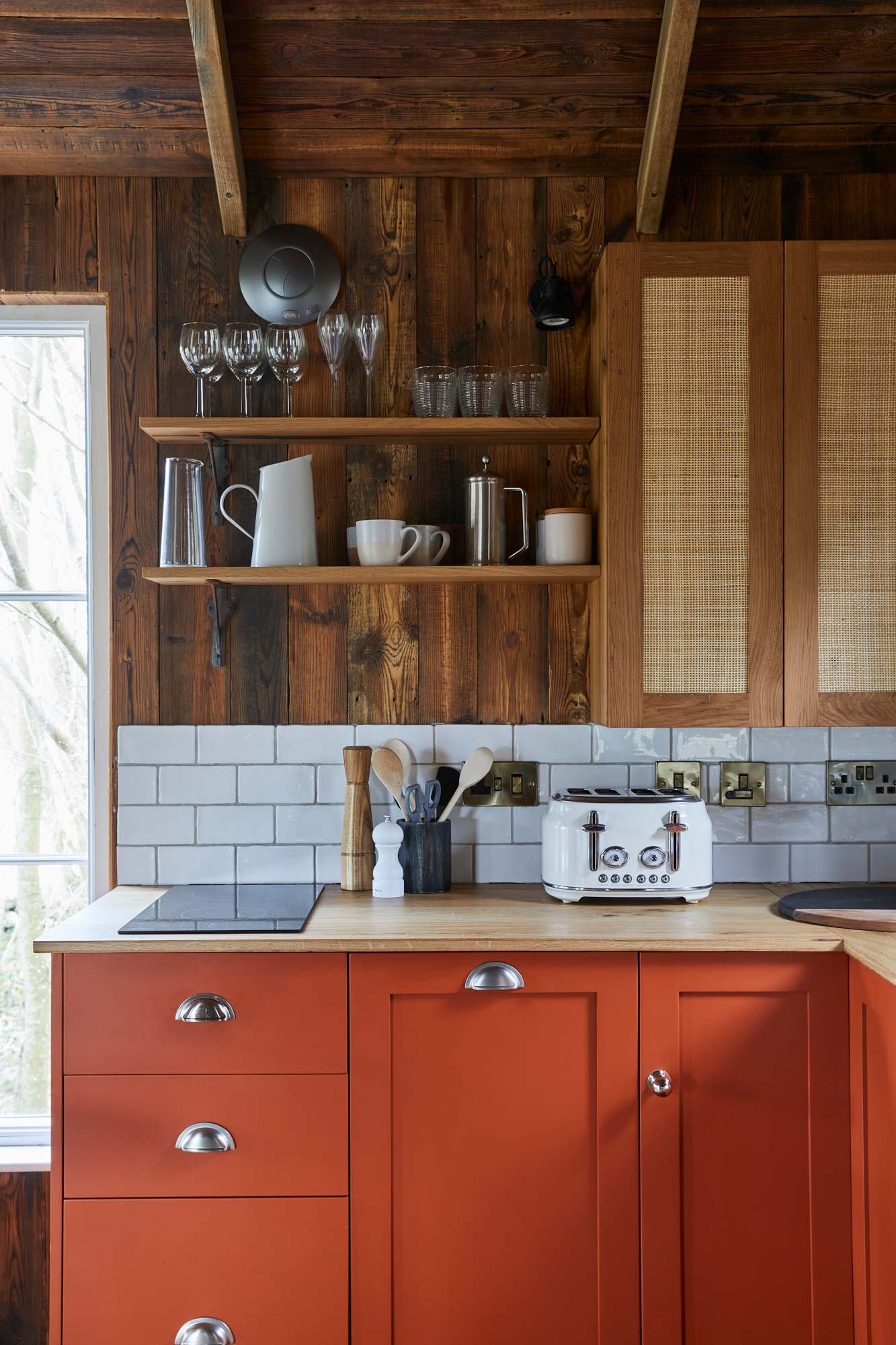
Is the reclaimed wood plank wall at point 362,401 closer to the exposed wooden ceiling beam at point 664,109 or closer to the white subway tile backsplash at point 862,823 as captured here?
the exposed wooden ceiling beam at point 664,109

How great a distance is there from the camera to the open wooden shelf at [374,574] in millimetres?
1997

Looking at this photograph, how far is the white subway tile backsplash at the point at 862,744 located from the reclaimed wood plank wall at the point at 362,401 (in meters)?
0.60

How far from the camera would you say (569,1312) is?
1.70m

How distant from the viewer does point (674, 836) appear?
1.94 metres

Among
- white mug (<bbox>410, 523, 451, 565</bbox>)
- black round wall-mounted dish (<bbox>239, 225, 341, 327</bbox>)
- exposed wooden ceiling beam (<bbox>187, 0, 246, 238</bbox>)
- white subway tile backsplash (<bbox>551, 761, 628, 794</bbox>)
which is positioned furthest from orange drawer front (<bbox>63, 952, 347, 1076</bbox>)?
exposed wooden ceiling beam (<bbox>187, 0, 246, 238</bbox>)

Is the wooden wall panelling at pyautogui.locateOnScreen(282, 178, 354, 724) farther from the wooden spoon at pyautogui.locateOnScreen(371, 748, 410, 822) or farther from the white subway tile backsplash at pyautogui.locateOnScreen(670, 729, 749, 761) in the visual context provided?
the white subway tile backsplash at pyautogui.locateOnScreen(670, 729, 749, 761)

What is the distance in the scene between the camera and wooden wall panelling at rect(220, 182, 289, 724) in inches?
88.6

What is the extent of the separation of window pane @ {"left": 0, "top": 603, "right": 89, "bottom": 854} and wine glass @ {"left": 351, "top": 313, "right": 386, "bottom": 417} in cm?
88

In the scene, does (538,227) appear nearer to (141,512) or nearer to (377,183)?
(377,183)

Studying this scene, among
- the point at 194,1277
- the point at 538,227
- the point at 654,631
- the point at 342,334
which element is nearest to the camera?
the point at 194,1277

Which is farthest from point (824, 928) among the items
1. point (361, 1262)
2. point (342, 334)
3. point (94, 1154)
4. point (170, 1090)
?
point (342, 334)

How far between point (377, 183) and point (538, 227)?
384mm

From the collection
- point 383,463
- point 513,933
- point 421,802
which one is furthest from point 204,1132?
point 383,463

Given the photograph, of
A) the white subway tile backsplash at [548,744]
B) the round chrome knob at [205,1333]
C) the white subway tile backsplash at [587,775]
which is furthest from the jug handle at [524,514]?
the round chrome knob at [205,1333]
